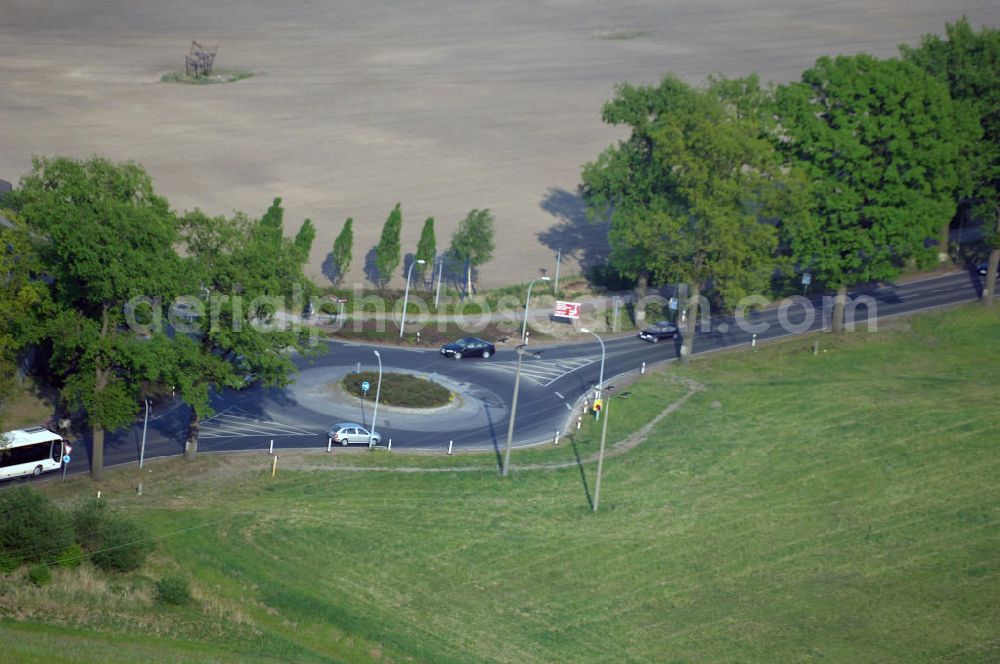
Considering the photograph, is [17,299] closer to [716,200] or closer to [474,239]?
[474,239]

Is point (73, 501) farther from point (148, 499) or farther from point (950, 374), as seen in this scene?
point (950, 374)

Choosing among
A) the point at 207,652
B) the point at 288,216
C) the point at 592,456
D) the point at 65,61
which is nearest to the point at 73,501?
the point at 207,652

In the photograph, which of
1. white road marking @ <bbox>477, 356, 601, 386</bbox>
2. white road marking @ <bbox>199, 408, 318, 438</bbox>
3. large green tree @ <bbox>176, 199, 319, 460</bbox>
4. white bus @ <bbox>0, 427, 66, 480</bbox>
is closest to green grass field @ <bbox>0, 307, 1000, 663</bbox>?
white bus @ <bbox>0, 427, 66, 480</bbox>

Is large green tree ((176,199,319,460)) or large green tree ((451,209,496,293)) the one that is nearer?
large green tree ((176,199,319,460))

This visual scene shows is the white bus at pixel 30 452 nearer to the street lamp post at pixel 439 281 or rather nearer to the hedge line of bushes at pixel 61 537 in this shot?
the hedge line of bushes at pixel 61 537

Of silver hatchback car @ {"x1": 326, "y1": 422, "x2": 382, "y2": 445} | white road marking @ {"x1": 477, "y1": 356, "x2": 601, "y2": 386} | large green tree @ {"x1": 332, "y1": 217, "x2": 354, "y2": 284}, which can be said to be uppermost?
large green tree @ {"x1": 332, "y1": 217, "x2": 354, "y2": 284}

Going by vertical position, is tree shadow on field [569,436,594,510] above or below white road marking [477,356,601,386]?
below

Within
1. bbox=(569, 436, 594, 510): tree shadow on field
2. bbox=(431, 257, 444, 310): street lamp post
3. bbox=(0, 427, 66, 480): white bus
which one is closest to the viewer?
bbox=(0, 427, 66, 480): white bus

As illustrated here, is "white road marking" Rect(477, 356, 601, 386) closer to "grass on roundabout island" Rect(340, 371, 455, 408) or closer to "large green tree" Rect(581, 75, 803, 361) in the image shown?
"grass on roundabout island" Rect(340, 371, 455, 408)
